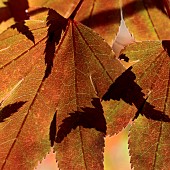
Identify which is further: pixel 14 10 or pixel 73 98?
pixel 14 10

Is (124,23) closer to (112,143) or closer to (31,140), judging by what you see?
(31,140)

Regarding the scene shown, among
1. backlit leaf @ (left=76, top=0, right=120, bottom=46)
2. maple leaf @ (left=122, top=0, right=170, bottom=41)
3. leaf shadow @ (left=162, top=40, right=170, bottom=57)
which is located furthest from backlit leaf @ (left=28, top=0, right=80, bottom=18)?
leaf shadow @ (left=162, top=40, right=170, bottom=57)

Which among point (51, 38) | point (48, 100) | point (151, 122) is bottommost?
point (151, 122)

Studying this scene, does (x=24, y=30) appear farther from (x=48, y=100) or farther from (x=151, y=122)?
(x=151, y=122)

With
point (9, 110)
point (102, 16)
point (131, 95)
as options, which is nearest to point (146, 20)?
point (102, 16)

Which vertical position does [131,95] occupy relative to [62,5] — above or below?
below

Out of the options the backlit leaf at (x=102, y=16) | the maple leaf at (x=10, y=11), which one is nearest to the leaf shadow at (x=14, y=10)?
the maple leaf at (x=10, y=11)

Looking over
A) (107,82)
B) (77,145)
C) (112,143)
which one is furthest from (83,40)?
(112,143)
